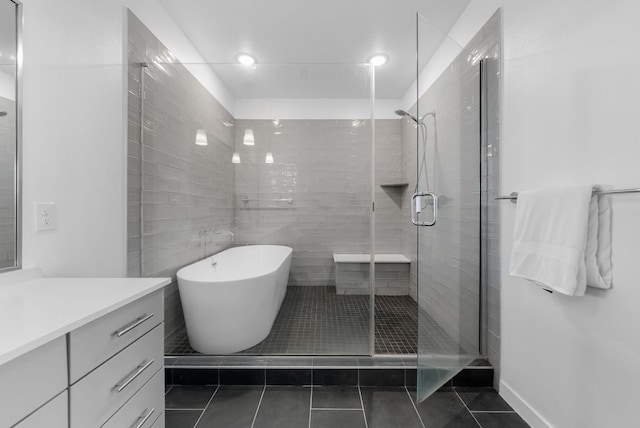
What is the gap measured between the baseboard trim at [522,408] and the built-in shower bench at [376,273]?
3.34 ft

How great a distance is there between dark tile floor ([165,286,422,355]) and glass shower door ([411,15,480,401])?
0.47m

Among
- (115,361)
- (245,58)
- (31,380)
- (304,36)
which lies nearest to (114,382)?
(115,361)

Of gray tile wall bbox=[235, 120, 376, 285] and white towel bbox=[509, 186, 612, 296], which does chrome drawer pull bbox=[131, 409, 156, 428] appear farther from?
white towel bbox=[509, 186, 612, 296]

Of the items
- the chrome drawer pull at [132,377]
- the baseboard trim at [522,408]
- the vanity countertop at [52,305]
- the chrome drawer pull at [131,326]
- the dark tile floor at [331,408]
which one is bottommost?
the dark tile floor at [331,408]

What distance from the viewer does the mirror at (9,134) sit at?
1000 millimetres

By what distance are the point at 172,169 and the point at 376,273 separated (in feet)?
7.56

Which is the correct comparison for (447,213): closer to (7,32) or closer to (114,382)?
(114,382)

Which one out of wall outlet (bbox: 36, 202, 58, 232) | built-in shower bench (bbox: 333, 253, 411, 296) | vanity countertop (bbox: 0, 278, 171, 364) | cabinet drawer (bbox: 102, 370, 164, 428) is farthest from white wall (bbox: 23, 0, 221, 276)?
built-in shower bench (bbox: 333, 253, 411, 296)

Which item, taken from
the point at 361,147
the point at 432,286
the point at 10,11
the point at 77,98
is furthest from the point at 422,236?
the point at 10,11

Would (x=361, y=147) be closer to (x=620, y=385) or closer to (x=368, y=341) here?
(x=368, y=341)

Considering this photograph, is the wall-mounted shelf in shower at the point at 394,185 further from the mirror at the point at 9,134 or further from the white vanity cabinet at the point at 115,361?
the mirror at the point at 9,134

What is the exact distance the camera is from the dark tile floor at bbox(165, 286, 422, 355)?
184 cm

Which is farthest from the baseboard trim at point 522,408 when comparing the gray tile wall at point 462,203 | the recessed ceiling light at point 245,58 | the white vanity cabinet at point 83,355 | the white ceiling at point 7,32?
the recessed ceiling light at point 245,58

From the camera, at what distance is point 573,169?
1.09 metres
